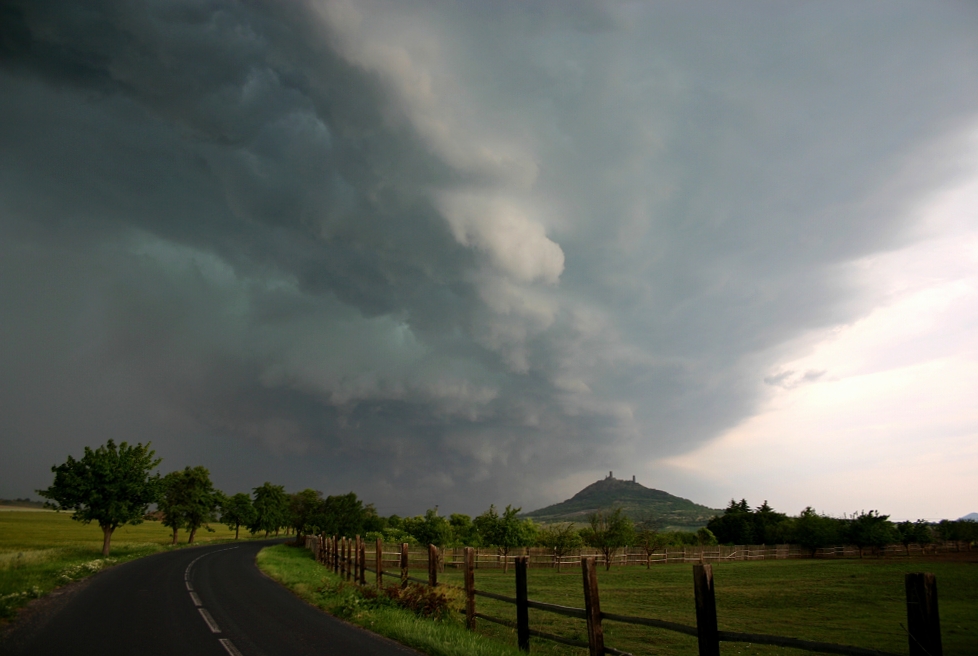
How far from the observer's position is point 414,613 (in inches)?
589

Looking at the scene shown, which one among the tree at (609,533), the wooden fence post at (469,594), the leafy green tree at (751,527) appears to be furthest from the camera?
the leafy green tree at (751,527)

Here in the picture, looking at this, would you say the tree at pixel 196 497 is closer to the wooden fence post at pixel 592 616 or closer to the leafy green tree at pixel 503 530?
the leafy green tree at pixel 503 530

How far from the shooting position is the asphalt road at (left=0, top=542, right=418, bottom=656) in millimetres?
11016

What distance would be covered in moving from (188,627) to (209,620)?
44.6 inches

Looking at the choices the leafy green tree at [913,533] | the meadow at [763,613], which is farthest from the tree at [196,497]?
the leafy green tree at [913,533]

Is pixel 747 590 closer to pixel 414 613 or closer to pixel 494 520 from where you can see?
pixel 414 613

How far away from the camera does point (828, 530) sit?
85.3 metres

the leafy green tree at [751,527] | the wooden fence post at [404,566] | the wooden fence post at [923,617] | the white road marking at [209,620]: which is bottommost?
the leafy green tree at [751,527]

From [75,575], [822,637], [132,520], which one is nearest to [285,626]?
Result: [822,637]

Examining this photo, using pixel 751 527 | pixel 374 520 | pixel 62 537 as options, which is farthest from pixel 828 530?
pixel 62 537

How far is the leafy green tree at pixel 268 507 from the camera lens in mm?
98938

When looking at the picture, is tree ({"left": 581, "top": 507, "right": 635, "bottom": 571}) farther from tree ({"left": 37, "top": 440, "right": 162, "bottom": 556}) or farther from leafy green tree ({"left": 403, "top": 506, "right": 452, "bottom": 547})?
tree ({"left": 37, "top": 440, "right": 162, "bottom": 556})

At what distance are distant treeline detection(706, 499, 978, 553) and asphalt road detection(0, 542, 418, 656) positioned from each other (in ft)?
296

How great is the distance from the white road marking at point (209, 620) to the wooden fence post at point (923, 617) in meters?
13.5
